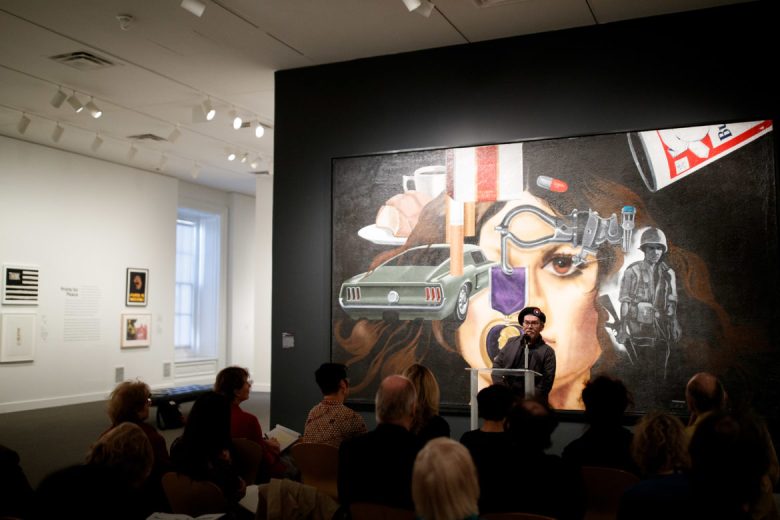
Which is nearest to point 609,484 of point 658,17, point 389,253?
point 389,253

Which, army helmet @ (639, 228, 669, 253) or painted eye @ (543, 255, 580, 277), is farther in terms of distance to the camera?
painted eye @ (543, 255, 580, 277)

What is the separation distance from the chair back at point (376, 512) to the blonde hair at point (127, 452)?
32.0 inches

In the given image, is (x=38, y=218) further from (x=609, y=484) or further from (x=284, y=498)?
(x=609, y=484)

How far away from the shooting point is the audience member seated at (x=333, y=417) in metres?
3.97

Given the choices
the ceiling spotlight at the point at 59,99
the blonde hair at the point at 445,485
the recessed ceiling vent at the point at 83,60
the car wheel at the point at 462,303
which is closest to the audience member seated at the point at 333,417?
the blonde hair at the point at 445,485

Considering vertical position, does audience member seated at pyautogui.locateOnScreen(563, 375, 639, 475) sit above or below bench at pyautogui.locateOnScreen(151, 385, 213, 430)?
above

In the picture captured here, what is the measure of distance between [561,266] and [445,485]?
388 cm

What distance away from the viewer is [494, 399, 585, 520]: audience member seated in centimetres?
269

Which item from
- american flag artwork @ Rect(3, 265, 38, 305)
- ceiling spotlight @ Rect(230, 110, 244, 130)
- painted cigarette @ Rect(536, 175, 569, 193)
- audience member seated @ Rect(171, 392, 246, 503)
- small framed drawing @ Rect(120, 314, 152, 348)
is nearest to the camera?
audience member seated @ Rect(171, 392, 246, 503)

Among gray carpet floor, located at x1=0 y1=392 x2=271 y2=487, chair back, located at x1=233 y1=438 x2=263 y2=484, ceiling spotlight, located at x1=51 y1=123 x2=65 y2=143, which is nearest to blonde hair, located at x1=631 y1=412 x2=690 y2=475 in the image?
chair back, located at x1=233 y1=438 x2=263 y2=484

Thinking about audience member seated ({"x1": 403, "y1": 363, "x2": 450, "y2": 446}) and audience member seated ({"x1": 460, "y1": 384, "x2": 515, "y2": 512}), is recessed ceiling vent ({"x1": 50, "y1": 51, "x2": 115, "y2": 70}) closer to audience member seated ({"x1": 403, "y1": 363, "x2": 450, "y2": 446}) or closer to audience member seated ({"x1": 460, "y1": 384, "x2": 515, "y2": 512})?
audience member seated ({"x1": 403, "y1": 363, "x2": 450, "y2": 446})

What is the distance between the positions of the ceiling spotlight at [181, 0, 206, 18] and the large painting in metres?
1.87

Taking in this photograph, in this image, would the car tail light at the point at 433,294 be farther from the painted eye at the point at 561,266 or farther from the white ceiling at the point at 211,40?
the white ceiling at the point at 211,40

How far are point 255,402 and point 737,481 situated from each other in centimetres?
985
